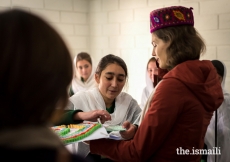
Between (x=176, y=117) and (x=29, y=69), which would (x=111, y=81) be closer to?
(x=176, y=117)

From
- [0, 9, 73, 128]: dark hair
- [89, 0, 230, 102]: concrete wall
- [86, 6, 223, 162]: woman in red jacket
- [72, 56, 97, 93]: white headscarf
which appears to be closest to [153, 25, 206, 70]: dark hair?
[86, 6, 223, 162]: woman in red jacket

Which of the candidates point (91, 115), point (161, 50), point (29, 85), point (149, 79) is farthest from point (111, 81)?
point (29, 85)

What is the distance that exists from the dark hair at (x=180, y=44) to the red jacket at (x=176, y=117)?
0.04m

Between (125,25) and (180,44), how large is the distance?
2524 millimetres

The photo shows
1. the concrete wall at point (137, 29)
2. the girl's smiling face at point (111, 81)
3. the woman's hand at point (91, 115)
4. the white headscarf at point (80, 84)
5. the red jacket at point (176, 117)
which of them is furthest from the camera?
the white headscarf at point (80, 84)

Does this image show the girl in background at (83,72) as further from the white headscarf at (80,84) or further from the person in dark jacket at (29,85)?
the person in dark jacket at (29,85)

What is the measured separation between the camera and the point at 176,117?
4.00 feet

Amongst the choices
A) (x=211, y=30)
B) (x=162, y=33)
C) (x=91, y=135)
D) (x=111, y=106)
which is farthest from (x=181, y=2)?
(x=91, y=135)

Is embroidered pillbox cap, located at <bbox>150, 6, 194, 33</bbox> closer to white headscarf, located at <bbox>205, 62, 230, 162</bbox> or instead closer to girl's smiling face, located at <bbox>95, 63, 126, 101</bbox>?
girl's smiling face, located at <bbox>95, 63, 126, 101</bbox>

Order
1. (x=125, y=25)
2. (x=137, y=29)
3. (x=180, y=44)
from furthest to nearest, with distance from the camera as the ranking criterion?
(x=125, y=25)
(x=137, y=29)
(x=180, y=44)

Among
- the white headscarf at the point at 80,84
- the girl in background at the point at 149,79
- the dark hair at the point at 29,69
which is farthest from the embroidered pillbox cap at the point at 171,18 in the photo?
the white headscarf at the point at 80,84

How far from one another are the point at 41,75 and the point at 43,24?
0.31ft

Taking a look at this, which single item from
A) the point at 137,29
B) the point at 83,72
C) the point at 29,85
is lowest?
the point at 83,72

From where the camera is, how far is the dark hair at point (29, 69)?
0.54m
